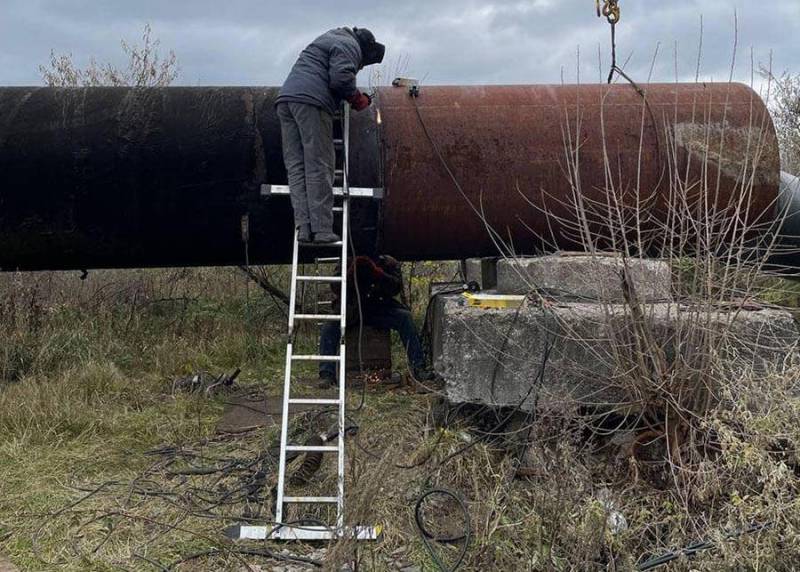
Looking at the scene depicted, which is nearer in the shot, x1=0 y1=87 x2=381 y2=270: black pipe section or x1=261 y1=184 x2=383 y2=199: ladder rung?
x1=261 y1=184 x2=383 y2=199: ladder rung

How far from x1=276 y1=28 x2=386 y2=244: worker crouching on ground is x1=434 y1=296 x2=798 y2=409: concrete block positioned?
3.16 ft

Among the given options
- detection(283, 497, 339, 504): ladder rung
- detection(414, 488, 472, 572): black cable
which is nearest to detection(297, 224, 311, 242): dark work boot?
detection(283, 497, 339, 504): ladder rung

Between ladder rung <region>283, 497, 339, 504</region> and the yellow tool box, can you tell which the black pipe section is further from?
ladder rung <region>283, 497, 339, 504</region>

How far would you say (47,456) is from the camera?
452cm

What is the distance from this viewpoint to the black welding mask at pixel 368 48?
5.14m

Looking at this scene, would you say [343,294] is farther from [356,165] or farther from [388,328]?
[388,328]

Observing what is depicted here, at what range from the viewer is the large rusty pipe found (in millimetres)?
5211

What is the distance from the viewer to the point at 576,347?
169 inches

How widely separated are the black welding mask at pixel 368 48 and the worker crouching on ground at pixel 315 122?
20 cm

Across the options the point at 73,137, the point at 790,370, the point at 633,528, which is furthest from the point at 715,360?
the point at 73,137

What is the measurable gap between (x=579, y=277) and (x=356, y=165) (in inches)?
64.0

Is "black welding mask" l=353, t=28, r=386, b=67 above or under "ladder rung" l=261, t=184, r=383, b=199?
above

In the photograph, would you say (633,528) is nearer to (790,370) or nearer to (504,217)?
(790,370)

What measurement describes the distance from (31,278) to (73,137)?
201 inches
